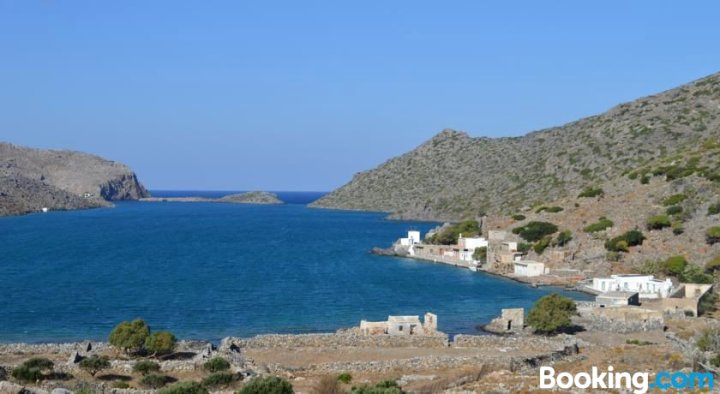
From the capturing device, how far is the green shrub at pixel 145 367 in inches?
1038

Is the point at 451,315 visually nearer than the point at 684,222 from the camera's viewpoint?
Yes

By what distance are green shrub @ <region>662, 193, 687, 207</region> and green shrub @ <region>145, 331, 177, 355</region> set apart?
165 feet

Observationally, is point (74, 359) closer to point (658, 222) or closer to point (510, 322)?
point (510, 322)

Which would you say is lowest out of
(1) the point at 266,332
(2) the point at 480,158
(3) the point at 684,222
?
(1) the point at 266,332

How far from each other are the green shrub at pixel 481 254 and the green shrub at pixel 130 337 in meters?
49.1

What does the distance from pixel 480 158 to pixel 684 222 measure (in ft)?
346

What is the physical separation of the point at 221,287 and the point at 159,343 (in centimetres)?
2748

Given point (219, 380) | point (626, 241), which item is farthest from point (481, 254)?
point (219, 380)

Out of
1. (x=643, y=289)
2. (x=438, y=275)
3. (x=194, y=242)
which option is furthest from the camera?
(x=194, y=242)

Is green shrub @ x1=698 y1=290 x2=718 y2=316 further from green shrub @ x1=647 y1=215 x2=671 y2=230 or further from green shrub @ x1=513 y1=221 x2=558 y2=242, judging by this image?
green shrub @ x1=513 y1=221 x2=558 y2=242

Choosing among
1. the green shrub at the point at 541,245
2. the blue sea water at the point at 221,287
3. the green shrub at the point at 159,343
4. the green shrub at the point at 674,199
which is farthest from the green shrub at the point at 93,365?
the green shrub at the point at 674,199

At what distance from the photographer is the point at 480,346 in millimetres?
32656

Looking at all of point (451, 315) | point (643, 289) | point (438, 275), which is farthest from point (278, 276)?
point (643, 289)

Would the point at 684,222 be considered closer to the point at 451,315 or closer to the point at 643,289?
the point at 643,289
